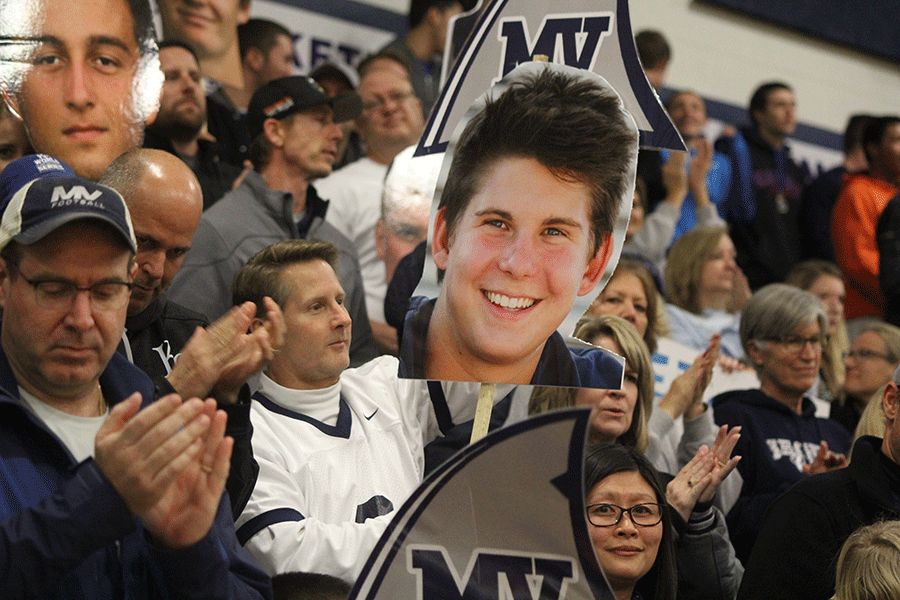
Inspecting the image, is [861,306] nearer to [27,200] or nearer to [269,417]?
[269,417]

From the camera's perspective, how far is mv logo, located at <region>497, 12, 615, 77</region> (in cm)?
230

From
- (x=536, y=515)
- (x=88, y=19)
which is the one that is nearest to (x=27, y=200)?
(x=536, y=515)

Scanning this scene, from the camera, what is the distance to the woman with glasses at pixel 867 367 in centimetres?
379

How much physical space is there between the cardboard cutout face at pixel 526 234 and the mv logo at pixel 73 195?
71 centimetres

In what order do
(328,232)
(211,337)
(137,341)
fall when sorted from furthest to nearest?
1. (328,232)
2. (137,341)
3. (211,337)

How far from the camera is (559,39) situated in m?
2.33

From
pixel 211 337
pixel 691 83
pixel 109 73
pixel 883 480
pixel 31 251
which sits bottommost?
pixel 883 480

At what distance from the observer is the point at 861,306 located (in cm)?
527

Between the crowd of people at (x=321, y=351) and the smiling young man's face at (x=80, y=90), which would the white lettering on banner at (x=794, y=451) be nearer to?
the crowd of people at (x=321, y=351)

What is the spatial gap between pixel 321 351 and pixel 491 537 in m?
0.69

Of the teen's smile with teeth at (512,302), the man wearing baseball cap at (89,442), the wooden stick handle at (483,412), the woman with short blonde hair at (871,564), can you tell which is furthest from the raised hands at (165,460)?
the woman with short blonde hair at (871,564)

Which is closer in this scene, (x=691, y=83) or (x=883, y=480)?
(x=883, y=480)

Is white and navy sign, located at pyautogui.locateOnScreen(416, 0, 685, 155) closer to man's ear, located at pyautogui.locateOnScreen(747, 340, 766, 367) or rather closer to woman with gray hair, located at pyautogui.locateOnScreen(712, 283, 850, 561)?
woman with gray hair, located at pyautogui.locateOnScreen(712, 283, 850, 561)

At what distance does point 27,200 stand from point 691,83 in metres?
6.26
